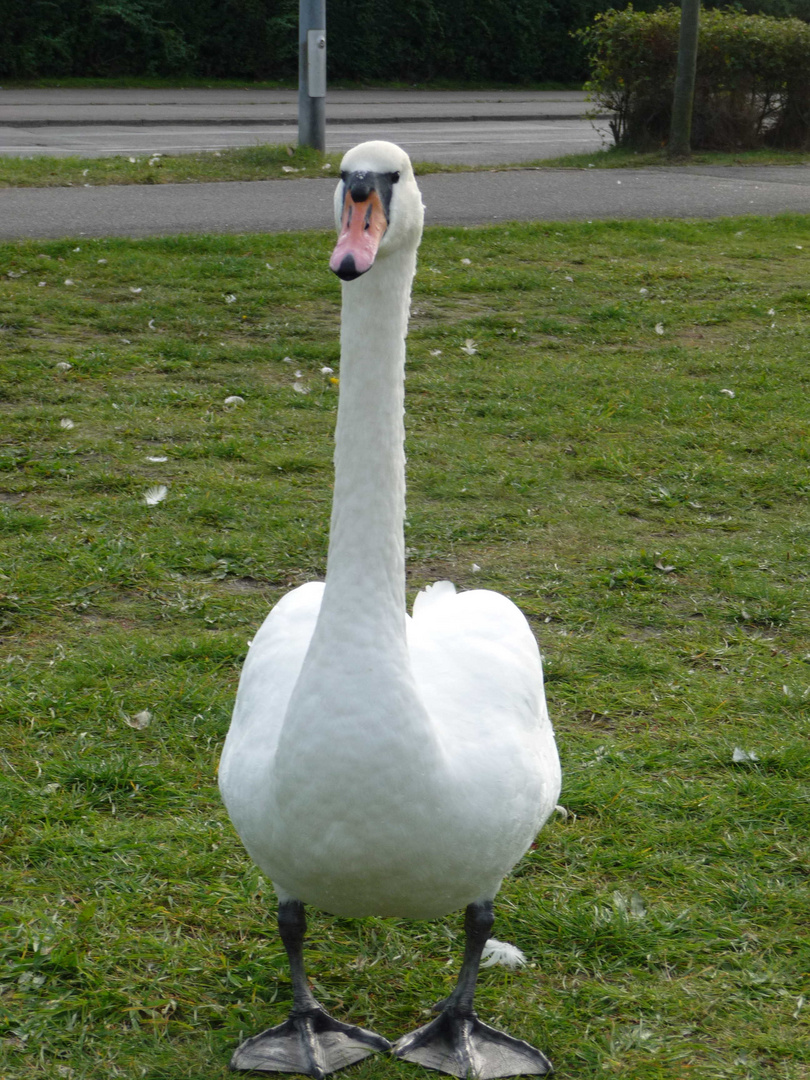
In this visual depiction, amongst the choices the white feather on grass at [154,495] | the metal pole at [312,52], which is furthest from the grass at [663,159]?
the white feather on grass at [154,495]

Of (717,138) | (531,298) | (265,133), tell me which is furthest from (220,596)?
(265,133)

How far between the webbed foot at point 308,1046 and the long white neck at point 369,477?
34.8 inches

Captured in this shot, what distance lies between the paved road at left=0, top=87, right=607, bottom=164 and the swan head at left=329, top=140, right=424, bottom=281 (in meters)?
12.9

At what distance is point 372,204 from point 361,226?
2.3 inches

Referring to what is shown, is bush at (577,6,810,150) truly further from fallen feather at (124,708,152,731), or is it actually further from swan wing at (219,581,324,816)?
swan wing at (219,581,324,816)

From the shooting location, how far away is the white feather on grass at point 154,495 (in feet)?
16.7

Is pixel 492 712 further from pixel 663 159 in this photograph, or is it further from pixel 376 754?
pixel 663 159

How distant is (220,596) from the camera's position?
172 inches

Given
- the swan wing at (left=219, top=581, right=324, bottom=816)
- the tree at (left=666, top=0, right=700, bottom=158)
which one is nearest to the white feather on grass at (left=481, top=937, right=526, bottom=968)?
the swan wing at (left=219, top=581, right=324, bottom=816)

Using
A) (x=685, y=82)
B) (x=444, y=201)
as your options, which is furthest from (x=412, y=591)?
(x=685, y=82)

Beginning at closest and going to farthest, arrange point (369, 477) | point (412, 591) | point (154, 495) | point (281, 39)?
point (369, 477)
point (412, 591)
point (154, 495)
point (281, 39)

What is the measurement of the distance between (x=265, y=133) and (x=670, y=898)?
16.7 meters

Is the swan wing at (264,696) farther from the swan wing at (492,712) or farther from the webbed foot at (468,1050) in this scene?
the webbed foot at (468,1050)

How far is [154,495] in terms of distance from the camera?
5109 mm
